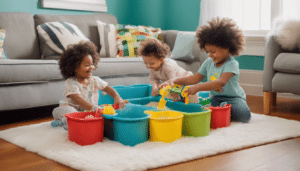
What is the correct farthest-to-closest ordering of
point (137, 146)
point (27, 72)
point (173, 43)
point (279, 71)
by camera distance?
point (173, 43)
point (279, 71)
point (27, 72)
point (137, 146)

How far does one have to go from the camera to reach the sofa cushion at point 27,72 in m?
1.94

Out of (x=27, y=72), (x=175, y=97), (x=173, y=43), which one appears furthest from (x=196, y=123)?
(x=173, y=43)

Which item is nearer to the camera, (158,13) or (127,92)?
(127,92)

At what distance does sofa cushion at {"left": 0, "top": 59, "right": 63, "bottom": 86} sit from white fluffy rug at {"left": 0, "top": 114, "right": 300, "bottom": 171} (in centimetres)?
34

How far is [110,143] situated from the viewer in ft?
4.93

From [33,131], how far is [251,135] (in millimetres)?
1187

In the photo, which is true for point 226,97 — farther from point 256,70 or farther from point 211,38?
point 256,70

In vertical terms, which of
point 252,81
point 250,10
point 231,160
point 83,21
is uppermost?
point 250,10

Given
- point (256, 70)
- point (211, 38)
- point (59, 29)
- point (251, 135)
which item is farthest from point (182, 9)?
point (251, 135)

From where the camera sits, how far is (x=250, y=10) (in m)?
3.32

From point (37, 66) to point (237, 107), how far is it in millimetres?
1347

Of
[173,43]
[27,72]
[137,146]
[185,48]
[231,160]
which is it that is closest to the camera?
[231,160]

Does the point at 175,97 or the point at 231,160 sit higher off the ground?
the point at 175,97

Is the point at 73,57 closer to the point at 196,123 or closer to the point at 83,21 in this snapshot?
the point at 196,123
